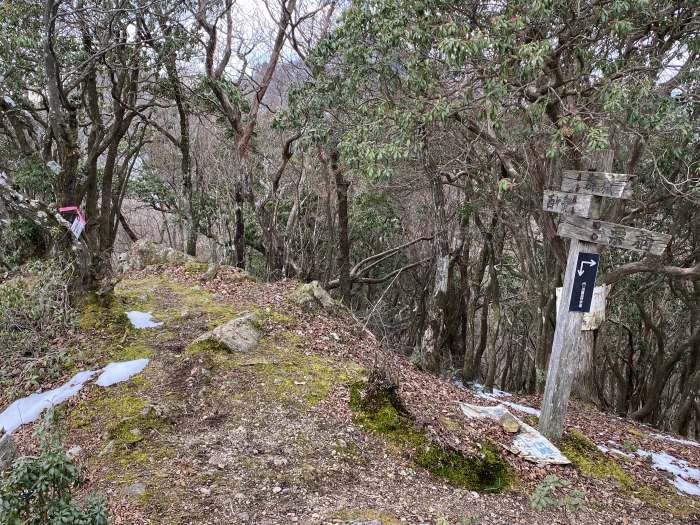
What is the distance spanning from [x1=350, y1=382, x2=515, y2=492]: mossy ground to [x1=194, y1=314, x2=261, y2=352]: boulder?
6.15 feet

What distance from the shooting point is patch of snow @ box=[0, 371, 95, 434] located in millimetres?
5223

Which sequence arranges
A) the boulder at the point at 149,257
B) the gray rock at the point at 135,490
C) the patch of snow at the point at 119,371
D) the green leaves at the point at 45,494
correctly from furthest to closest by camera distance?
1. the boulder at the point at 149,257
2. the patch of snow at the point at 119,371
3. the gray rock at the point at 135,490
4. the green leaves at the point at 45,494

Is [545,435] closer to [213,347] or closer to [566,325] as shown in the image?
[566,325]

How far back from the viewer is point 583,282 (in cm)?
505

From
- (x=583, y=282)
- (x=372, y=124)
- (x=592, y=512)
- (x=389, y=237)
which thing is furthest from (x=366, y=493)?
(x=389, y=237)

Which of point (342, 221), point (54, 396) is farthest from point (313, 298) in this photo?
point (54, 396)

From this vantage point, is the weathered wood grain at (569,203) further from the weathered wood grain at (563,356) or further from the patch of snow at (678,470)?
the patch of snow at (678,470)

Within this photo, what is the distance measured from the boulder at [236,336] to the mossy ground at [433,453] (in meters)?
1.88

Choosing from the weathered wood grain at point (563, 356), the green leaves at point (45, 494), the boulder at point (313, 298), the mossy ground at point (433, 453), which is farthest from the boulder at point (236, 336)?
the weathered wood grain at point (563, 356)

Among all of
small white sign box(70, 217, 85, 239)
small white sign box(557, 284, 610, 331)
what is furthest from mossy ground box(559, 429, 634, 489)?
small white sign box(70, 217, 85, 239)

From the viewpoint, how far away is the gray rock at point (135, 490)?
12.2 feet

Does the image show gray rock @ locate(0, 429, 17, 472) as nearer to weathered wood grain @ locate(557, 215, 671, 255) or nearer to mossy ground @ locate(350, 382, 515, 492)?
mossy ground @ locate(350, 382, 515, 492)

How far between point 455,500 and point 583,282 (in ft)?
8.30

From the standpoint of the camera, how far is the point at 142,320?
24.2 ft
